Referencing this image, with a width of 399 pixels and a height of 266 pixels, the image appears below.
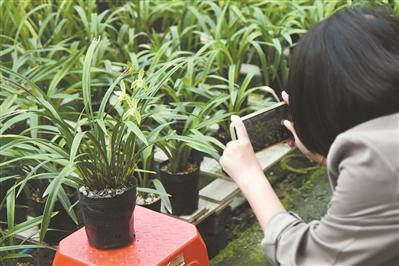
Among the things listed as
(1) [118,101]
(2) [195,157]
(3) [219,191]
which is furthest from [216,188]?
(1) [118,101]

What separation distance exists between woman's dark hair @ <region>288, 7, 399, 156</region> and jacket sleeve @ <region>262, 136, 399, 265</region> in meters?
0.08

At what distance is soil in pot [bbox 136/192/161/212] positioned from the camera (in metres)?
2.26

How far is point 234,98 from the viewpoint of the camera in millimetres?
2594

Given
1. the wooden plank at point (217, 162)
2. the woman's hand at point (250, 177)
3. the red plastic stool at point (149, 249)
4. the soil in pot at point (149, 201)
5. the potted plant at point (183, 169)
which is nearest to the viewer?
the woman's hand at point (250, 177)

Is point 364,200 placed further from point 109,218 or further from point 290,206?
point 290,206

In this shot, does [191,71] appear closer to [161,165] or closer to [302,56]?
[161,165]

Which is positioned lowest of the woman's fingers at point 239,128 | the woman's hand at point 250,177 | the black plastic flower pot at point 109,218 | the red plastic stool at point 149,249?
the red plastic stool at point 149,249

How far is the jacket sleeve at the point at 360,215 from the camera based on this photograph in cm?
127

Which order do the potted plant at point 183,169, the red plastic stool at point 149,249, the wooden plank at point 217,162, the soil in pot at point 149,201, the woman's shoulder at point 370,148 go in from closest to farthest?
the woman's shoulder at point 370,148 < the red plastic stool at point 149,249 < the soil in pot at point 149,201 < the potted plant at point 183,169 < the wooden plank at point 217,162

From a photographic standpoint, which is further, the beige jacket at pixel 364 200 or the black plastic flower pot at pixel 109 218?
the black plastic flower pot at pixel 109 218

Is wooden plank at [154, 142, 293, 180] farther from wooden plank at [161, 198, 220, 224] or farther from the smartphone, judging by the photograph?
the smartphone

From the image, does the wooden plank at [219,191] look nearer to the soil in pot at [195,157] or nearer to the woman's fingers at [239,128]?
the soil in pot at [195,157]

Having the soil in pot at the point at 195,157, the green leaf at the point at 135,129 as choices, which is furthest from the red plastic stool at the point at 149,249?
the soil in pot at the point at 195,157

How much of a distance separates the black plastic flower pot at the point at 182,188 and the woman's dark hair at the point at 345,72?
3.35ft
